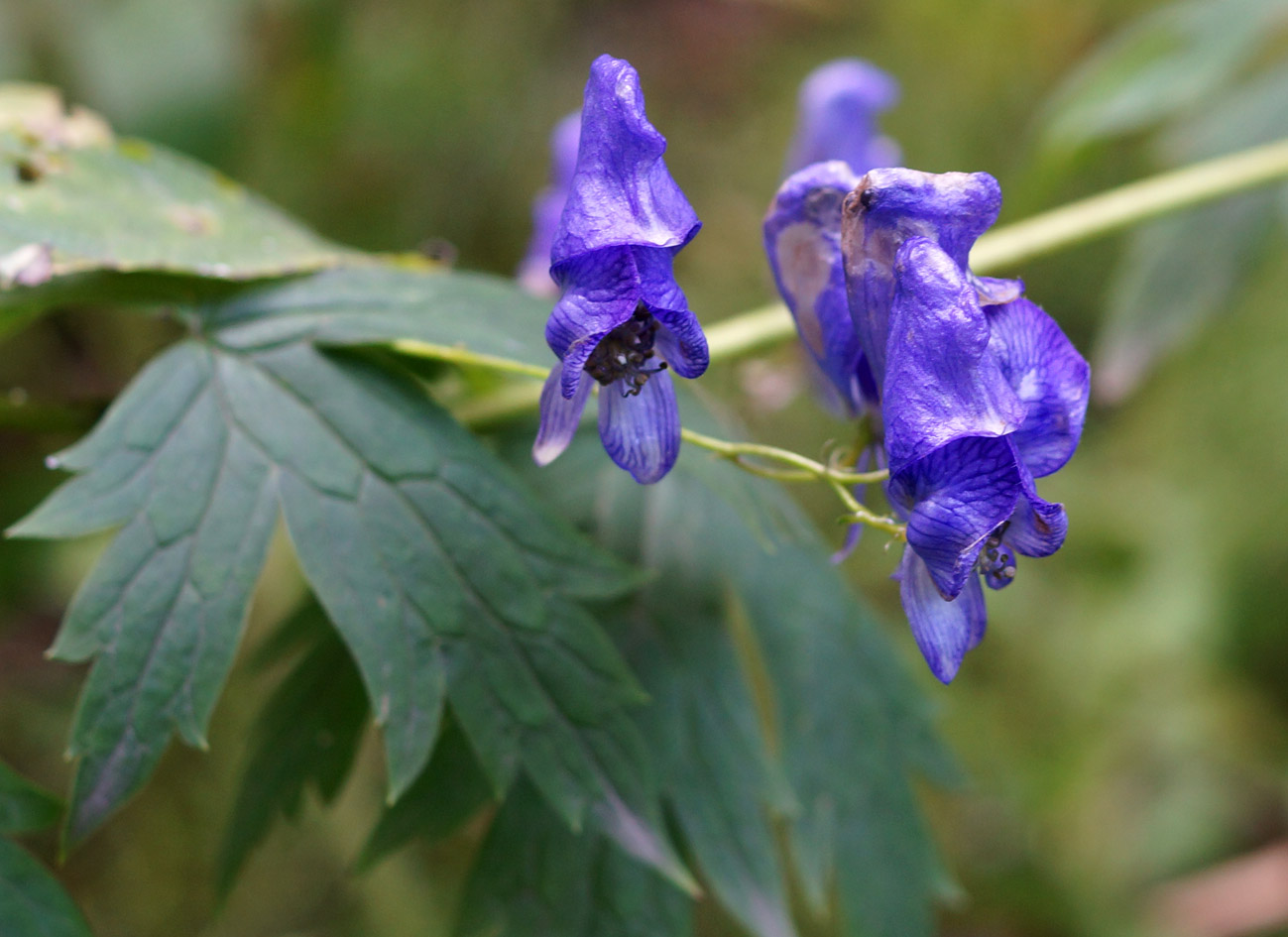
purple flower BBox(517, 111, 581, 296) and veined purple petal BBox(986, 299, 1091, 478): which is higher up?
purple flower BBox(517, 111, 581, 296)

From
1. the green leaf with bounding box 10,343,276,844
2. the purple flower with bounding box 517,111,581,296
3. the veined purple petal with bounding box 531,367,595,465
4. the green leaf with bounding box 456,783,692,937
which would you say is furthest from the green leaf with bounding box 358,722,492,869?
the purple flower with bounding box 517,111,581,296

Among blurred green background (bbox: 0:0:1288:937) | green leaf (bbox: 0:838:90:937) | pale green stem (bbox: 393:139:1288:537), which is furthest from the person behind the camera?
blurred green background (bbox: 0:0:1288:937)

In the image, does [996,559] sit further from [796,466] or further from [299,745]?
[299,745]

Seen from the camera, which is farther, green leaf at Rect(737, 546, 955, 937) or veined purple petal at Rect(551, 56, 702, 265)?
green leaf at Rect(737, 546, 955, 937)

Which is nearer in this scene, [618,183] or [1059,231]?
[618,183]

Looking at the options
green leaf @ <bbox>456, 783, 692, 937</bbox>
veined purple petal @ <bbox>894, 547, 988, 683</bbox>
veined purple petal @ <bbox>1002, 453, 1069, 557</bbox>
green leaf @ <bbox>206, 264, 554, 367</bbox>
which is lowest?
green leaf @ <bbox>456, 783, 692, 937</bbox>

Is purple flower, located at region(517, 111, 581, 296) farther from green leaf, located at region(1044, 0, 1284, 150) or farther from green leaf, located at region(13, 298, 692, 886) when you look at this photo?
green leaf, located at region(1044, 0, 1284, 150)

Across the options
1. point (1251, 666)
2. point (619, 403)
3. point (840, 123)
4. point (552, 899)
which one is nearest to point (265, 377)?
point (619, 403)

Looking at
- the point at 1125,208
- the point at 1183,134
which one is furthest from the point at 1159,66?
the point at 1125,208
